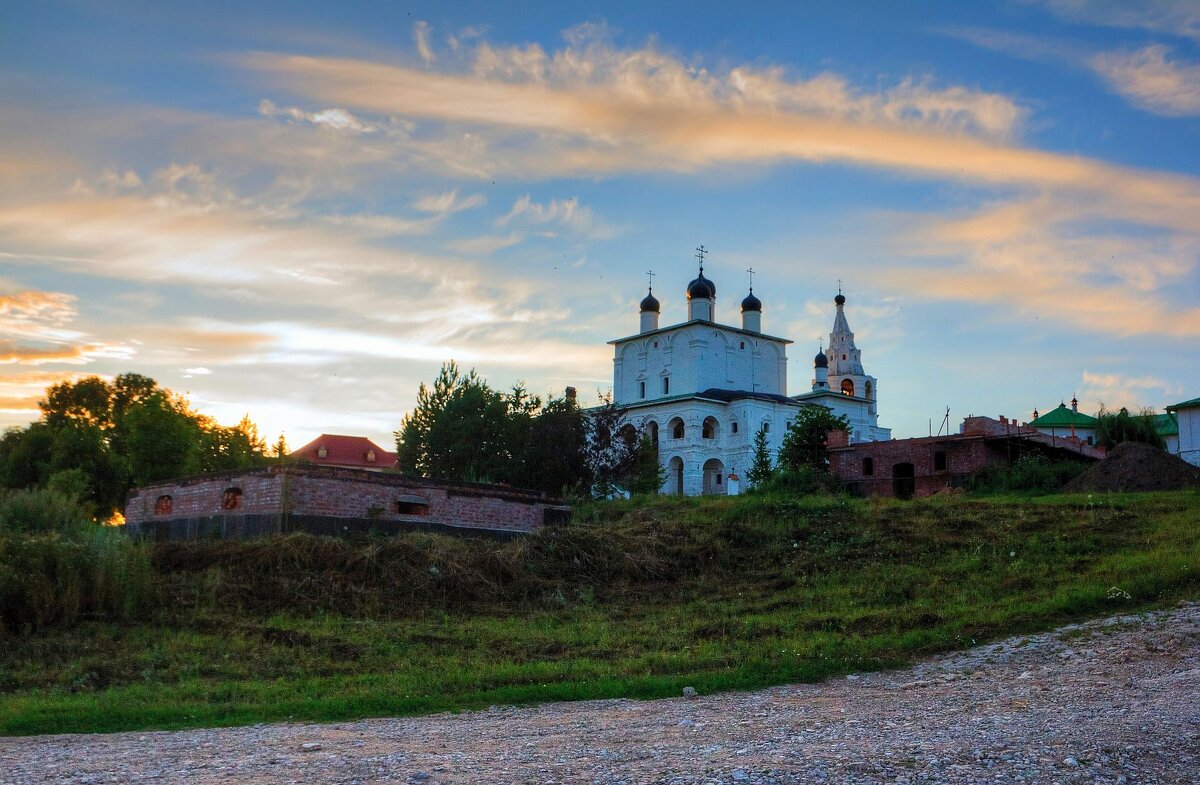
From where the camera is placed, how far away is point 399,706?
1102 cm

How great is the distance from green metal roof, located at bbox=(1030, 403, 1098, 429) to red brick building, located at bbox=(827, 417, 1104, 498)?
27124 mm

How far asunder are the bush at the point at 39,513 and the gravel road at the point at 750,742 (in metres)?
9.76

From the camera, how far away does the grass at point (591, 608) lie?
11977 mm

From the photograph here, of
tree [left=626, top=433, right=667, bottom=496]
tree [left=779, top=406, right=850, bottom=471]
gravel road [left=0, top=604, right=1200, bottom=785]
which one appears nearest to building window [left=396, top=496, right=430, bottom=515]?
gravel road [left=0, top=604, right=1200, bottom=785]

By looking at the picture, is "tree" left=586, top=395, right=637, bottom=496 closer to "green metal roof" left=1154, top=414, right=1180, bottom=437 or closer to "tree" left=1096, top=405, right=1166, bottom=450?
"tree" left=1096, top=405, right=1166, bottom=450

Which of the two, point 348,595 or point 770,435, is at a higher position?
point 770,435

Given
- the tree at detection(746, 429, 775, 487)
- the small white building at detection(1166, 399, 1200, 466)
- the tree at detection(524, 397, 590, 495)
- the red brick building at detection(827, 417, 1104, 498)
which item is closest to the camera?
the red brick building at detection(827, 417, 1104, 498)

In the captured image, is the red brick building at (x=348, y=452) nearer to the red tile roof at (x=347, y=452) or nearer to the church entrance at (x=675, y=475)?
the red tile roof at (x=347, y=452)

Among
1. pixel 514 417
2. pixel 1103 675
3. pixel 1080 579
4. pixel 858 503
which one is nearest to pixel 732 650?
pixel 1103 675

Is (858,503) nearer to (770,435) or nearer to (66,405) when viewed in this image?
(770,435)

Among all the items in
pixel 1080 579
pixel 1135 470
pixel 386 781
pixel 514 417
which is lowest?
pixel 386 781

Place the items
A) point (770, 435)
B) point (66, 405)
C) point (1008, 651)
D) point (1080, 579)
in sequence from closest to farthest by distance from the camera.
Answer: point (1008, 651) → point (1080, 579) → point (66, 405) → point (770, 435)

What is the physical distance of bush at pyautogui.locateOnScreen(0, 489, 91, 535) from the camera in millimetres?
18375

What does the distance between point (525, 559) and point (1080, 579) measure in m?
9.42
